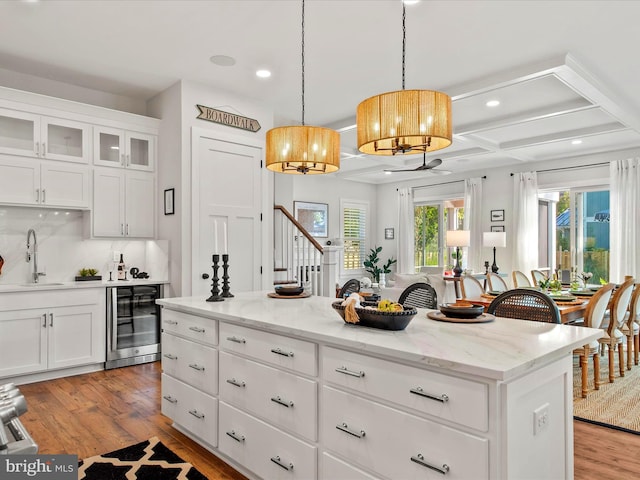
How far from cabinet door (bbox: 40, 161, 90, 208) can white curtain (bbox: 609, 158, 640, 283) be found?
7337 mm

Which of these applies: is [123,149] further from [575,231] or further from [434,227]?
[575,231]

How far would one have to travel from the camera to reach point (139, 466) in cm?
245

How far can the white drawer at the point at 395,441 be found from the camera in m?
1.41

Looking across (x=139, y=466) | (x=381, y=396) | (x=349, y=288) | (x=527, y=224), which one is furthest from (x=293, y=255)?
(x=527, y=224)

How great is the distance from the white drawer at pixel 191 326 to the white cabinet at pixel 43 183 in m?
2.11

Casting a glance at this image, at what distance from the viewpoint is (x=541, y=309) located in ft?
8.98

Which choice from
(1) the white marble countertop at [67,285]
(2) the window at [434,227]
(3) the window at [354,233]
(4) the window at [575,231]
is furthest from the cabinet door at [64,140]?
(4) the window at [575,231]

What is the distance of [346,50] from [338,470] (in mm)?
3272

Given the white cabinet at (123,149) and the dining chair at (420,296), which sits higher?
the white cabinet at (123,149)

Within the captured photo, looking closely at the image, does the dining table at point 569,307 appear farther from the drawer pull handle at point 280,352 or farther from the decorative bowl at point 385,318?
the drawer pull handle at point 280,352

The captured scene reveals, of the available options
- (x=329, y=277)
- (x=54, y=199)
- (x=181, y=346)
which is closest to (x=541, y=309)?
(x=181, y=346)

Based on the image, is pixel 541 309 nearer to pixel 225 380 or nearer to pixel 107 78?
pixel 225 380

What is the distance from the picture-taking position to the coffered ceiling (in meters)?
3.21

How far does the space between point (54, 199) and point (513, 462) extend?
4420 mm
